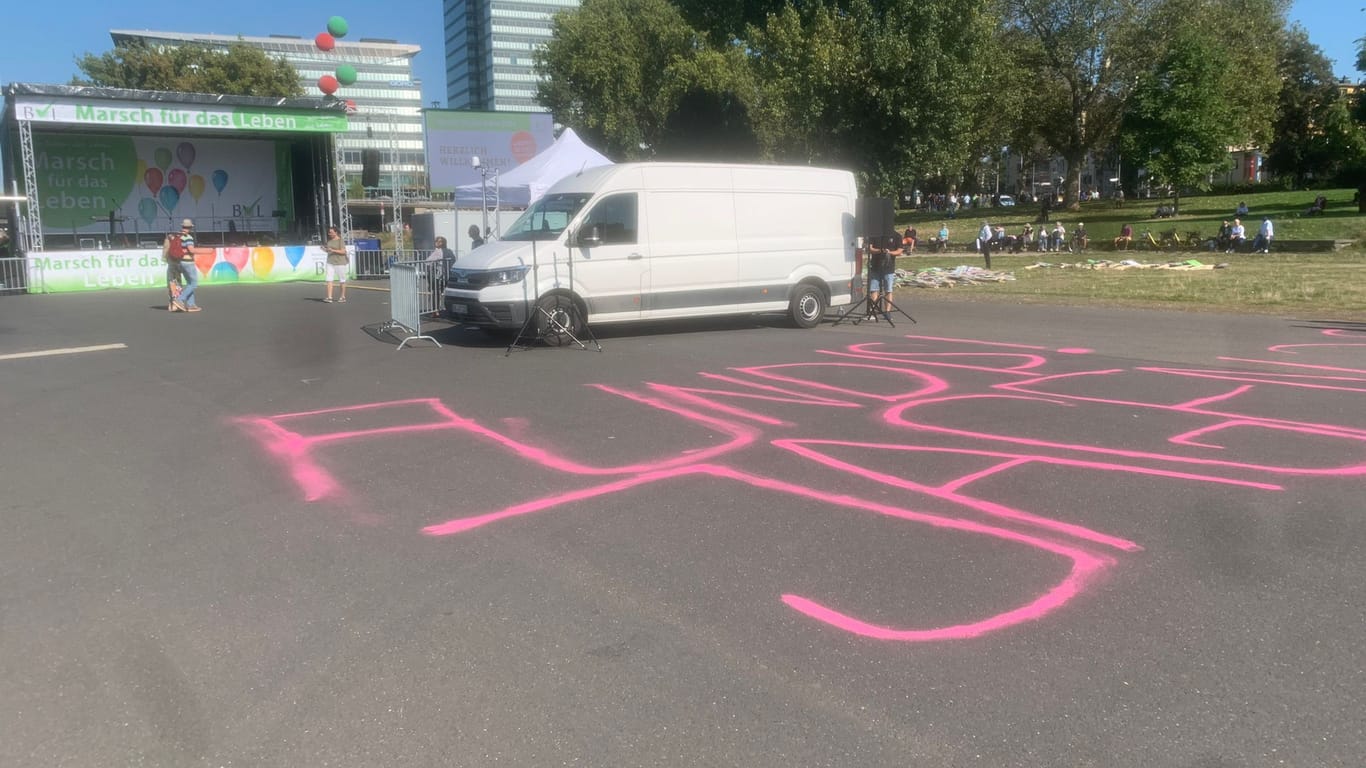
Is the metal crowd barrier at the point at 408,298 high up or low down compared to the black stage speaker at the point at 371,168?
down

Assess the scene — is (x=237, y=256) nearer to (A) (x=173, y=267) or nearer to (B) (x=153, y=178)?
(B) (x=153, y=178)

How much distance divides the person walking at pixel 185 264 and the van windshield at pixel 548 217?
23.3 feet

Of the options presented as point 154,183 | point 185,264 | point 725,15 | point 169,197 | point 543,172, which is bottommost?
point 185,264

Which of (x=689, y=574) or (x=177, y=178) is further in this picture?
(x=177, y=178)

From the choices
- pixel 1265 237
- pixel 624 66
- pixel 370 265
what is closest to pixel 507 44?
pixel 624 66

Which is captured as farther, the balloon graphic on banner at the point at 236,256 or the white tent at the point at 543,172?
the balloon graphic on banner at the point at 236,256

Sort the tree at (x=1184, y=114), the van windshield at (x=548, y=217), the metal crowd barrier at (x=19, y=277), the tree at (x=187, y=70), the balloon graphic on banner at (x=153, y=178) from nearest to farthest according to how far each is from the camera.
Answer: the van windshield at (x=548, y=217)
the metal crowd barrier at (x=19, y=277)
the balloon graphic on banner at (x=153, y=178)
the tree at (x=1184, y=114)
the tree at (x=187, y=70)

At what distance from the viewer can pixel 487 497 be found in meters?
5.89

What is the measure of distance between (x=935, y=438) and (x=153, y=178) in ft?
104

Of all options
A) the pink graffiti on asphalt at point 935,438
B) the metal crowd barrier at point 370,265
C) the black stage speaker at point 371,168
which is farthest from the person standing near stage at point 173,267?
the metal crowd barrier at point 370,265

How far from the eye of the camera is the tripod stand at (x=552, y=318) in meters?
12.4

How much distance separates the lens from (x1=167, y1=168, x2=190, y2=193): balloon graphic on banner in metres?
32.0

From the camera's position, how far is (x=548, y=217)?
523 inches

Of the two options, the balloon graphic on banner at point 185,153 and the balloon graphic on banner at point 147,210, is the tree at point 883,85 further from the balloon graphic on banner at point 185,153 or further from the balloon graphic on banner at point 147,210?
the balloon graphic on banner at point 147,210
